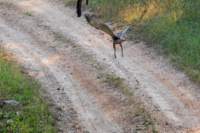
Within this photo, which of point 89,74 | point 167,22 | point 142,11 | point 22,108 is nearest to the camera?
point 22,108

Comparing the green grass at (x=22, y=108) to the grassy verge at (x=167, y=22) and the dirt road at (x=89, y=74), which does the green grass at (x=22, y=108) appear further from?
the grassy verge at (x=167, y=22)

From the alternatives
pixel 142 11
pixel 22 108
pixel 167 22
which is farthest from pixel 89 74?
pixel 142 11

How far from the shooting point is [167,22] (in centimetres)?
1669

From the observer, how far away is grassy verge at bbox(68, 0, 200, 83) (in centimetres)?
1454

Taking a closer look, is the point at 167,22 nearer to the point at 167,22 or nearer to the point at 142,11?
the point at 167,22

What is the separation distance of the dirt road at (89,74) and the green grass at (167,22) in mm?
455

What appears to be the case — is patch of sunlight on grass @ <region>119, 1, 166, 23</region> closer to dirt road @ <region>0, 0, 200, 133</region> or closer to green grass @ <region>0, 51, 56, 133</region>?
dirt road @ <region>0, 0, 200, 133</region>

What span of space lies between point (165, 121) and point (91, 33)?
23.6 ft

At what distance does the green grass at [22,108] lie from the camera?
10336 millimetres

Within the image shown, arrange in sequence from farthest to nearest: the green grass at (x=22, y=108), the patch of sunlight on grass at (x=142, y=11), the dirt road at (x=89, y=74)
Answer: the patch of sunlight on grass at (x=142, y=11) → the dirt road at (x=89, y=74) → the green grass at (x=22, y=108)

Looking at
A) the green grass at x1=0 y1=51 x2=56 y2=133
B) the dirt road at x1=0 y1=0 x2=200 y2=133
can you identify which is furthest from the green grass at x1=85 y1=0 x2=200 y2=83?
the green grass at x1=0 y1=51 x2=56 y2=133

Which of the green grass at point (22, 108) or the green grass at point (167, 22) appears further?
the green grass at point (167, 22)

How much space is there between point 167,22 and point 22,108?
23.7 ft

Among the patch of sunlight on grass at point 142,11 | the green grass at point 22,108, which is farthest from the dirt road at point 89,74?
the patch of sunlight on grass at point 142,11
